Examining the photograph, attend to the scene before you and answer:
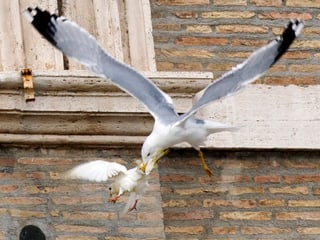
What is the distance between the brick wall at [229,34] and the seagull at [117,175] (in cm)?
104

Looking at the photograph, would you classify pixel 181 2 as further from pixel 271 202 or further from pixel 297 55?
pixel 271 202

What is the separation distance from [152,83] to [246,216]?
145 centimetres

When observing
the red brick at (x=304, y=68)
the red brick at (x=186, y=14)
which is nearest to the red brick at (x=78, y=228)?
the red brick at (x=186, y=14)

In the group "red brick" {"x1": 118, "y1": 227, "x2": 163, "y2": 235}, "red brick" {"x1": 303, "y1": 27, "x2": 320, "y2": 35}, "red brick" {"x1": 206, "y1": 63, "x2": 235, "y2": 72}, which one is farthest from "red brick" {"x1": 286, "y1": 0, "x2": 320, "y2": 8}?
"red brick" {"x1": 118, "y1": 227, "x2": 163, "y2": 235}

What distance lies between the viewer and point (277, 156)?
12125 millimetres

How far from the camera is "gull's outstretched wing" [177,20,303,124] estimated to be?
1051 centimetres

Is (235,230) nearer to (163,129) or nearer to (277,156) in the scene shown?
(277,156)

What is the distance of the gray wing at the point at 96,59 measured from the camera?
35.0 feet

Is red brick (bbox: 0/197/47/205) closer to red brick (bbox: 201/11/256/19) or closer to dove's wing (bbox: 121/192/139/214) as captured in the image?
dove's wing (bbox: 121/192/139/214)

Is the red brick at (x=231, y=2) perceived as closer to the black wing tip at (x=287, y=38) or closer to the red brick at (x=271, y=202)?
the red brick at (x=271, y=202)

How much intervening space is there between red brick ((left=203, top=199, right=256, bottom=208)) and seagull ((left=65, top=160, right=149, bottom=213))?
83cm

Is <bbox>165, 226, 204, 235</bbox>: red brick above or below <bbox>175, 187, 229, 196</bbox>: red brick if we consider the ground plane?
below

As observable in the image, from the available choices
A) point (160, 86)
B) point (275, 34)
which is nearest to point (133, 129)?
point (160, 86)

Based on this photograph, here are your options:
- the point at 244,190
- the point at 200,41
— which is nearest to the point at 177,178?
the point at 244,190
